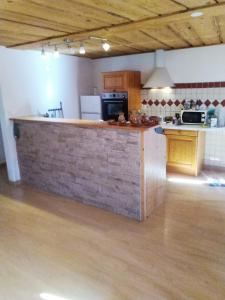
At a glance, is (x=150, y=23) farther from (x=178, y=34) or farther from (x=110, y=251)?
(x=110, y=251)

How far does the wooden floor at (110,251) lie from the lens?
2004mm

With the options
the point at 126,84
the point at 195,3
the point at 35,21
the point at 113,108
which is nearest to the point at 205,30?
the point at 195,3

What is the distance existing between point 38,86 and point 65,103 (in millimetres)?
824

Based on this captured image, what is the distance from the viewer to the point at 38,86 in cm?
445

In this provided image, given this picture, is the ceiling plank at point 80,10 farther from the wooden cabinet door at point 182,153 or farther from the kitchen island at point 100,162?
the wooden cabinet door at point 182,153

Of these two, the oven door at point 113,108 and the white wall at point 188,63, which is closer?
the white wall at point 188,63

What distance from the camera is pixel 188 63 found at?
451 centimetres

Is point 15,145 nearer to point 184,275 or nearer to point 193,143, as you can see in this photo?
point 193,143

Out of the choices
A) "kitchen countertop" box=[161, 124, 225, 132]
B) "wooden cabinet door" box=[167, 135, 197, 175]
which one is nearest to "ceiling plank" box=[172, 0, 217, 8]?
"kitchen countertop" box=[161, 124, 225, 132]

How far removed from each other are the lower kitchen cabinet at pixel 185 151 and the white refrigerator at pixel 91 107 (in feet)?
5.28

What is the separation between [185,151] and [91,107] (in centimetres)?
222

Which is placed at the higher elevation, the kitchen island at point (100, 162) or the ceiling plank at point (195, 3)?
the ceiling plank at point (195, 3)

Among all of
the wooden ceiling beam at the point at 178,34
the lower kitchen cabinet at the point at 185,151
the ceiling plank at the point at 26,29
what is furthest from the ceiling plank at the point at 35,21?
the lower kitchen cabinet at the point at 185,151

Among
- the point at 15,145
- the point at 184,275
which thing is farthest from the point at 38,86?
the point at 184,275
